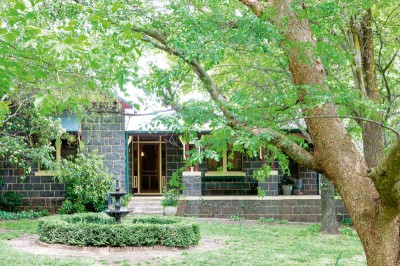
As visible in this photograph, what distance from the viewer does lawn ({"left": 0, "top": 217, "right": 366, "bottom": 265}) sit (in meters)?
9.62

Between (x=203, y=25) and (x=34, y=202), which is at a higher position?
(x=203, y=25)

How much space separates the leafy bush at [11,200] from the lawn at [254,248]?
1.85 metres

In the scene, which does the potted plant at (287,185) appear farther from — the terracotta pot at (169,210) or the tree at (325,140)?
the tree at (325,140)

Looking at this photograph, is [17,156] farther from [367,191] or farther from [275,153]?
[367,191]

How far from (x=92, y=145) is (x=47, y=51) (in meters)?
14.2

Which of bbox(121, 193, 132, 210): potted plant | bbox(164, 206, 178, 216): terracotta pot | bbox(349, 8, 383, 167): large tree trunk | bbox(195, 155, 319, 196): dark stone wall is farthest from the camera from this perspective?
bbox(195, 155, 319, 196): dark stone wall

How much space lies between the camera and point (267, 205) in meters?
17.7

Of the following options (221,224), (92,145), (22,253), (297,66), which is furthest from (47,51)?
(92,145)

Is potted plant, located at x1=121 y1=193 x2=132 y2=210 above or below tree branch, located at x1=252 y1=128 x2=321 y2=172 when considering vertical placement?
below

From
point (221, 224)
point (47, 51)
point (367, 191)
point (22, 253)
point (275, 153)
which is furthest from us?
point (221, 224)

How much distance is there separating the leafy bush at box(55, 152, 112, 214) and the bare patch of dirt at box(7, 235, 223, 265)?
4795 millimetres

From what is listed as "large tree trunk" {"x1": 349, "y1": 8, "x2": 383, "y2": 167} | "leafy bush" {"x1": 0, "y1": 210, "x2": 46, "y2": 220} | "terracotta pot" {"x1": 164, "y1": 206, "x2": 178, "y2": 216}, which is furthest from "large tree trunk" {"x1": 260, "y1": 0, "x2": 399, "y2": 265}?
"leafy bush" {"x1": 0, "y1": 210, "x2": 46, "y2": 220}

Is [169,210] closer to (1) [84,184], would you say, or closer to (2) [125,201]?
(2) [125,201]

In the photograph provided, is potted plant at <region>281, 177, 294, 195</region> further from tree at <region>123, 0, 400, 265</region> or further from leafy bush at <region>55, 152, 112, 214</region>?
tree at <region>123, 0, 400, 265</region>
